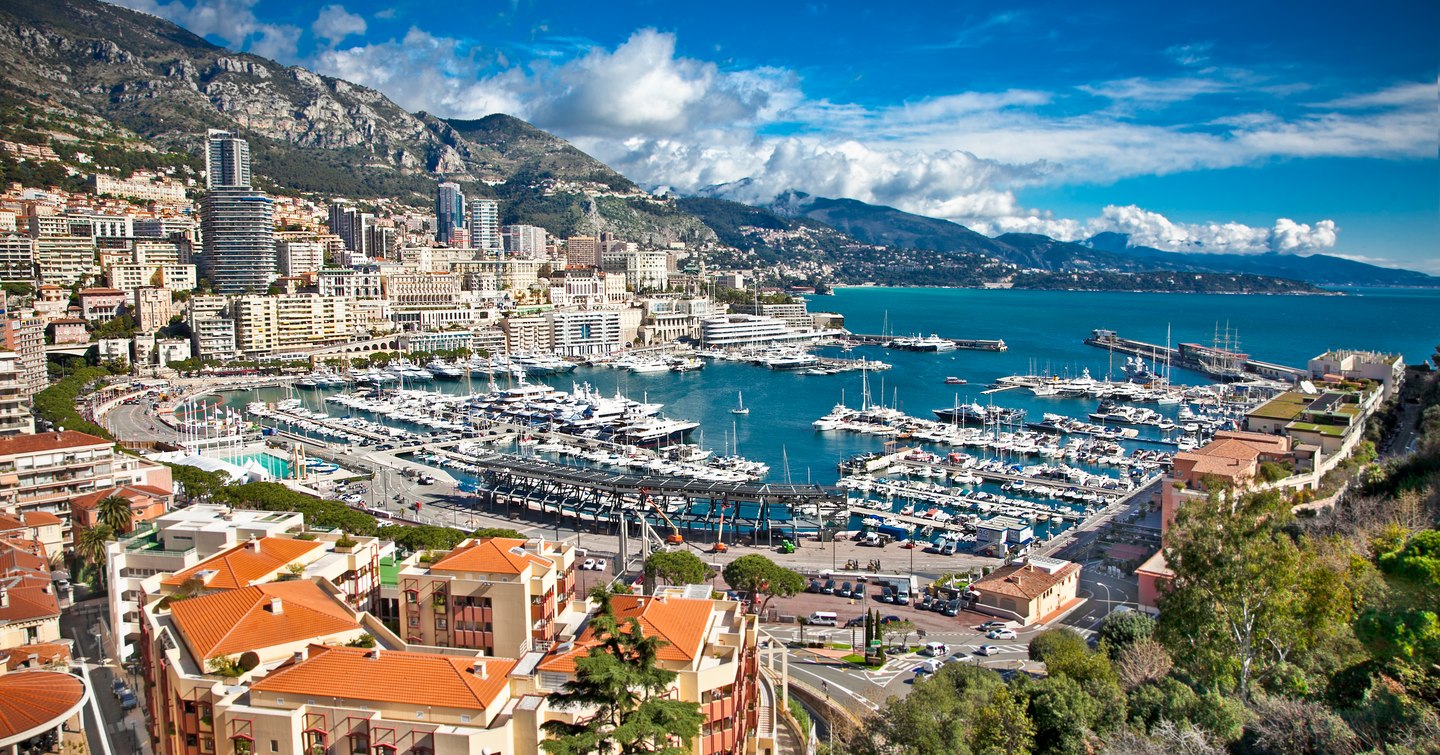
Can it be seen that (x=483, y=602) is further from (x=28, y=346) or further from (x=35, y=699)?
(x=28, y=346)

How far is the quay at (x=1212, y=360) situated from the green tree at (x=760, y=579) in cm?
3986

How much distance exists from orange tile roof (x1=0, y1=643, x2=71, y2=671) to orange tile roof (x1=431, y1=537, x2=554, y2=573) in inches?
201

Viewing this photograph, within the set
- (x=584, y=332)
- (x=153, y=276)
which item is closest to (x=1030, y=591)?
(x=584, y=332)

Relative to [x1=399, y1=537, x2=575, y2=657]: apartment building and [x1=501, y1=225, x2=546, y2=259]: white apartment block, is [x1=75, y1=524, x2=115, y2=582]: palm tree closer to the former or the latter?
[x1=399, y1=537, x2=575, y2=657]: apartment building

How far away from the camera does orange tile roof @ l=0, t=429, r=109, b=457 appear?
63.1ft

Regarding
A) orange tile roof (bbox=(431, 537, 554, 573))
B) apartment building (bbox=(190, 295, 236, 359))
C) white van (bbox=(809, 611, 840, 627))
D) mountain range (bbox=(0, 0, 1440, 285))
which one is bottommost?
white van (bbox=(809, 611, 840, 627))

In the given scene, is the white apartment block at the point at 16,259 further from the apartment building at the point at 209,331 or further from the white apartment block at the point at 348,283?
the white apartment block at the point at 348,283

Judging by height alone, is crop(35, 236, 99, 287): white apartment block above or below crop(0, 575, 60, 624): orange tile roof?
above

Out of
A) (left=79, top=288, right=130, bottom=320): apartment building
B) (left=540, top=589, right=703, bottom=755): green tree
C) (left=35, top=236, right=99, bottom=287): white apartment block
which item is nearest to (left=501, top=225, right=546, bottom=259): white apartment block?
(left=35, top=236, right=99, bottom=287): white apartment block

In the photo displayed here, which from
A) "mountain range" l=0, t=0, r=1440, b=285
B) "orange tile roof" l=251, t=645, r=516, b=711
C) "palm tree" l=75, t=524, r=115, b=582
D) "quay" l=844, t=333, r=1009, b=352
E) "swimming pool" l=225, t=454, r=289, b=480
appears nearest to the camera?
"orange tile roof" l=251, t=645, r=516, b=711

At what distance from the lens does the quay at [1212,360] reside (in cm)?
5375

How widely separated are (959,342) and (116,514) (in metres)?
65.9

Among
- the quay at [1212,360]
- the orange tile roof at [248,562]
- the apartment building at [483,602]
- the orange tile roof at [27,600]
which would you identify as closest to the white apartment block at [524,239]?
the quay at [1212,360]

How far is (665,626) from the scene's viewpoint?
9430mm
